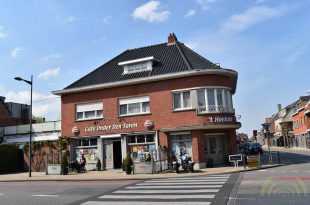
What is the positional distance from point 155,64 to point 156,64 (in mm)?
86

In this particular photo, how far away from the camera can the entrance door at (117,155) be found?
27656mm

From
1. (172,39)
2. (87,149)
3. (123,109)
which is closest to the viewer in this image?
(123,109)

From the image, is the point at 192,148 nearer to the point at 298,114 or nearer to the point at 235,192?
the point at 235,192

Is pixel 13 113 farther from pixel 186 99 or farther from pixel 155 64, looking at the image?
pixel 186 99

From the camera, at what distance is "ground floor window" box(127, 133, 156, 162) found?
26344 mm

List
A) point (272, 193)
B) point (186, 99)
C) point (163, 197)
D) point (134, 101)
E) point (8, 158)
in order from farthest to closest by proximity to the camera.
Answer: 1. point (8, 158)
2. point (134, 101)
3. point (186, 99)
4. point (163, 197)
5. point (272, 193)

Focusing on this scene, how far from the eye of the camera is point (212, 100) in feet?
82.8

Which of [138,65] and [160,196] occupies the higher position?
[138,65]

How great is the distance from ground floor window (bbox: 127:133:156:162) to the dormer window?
5.34 meters

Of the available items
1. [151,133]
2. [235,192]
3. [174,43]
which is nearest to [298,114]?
[174,43]

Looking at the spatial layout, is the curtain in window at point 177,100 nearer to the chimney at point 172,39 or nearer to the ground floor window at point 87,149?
the chimney at point 172,39

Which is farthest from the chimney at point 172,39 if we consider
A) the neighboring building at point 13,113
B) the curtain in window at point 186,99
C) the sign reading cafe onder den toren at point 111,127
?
the neighboring building at point 13,113

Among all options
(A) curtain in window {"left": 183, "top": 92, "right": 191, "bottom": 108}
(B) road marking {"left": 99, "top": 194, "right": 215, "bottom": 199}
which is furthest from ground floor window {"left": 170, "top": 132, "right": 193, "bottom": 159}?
(B) road marking {"left": 99, "top": 194, "right": 215, "bottom": 199}

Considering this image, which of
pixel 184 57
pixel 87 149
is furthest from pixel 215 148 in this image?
pixel 87 149
